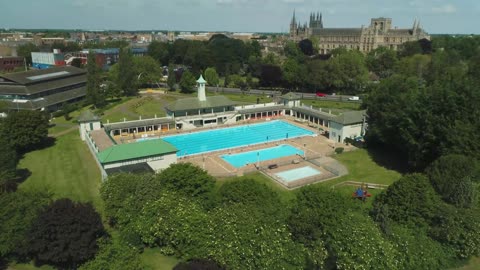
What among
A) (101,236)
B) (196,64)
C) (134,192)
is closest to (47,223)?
(101,236)

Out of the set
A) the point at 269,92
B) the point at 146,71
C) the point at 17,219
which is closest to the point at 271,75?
the point at 269,92

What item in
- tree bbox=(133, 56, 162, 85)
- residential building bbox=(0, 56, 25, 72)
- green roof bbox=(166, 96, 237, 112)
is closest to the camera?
green roof bbox=(166, 96, 237, 112)

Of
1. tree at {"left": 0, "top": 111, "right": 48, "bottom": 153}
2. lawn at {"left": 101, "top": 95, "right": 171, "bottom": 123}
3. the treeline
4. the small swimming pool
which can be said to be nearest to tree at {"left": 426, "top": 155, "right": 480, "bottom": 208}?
the treeline

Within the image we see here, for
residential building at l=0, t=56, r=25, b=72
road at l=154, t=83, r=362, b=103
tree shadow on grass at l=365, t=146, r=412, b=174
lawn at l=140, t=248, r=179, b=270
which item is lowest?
lawn at l=140, t=248, r=179, b=270

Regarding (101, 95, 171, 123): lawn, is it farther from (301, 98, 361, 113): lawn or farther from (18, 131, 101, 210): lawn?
(301, 98, 361, 113): lawn

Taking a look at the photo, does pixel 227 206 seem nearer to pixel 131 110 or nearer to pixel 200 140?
pixel 200 140

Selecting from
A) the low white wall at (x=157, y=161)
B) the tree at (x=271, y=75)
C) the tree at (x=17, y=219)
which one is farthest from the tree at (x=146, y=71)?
the tree at (x=17, y=219)
